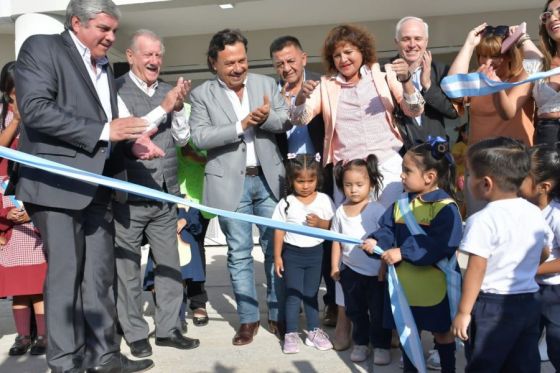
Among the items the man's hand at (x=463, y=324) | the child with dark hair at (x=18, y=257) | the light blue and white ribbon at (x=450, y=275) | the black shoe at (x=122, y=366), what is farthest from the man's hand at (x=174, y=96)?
the man's hand at (x=463, y=324)

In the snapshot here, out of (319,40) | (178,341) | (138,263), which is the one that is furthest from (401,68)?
(319,40)

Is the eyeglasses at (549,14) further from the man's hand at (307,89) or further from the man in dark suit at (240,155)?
the man in dark suit at (240,155)

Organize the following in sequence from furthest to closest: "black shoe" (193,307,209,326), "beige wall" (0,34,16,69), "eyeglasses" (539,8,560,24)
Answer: "beige wall" (0,34,16,69) → "black shoe" (193,307,209,326) → "eyeglasses" (539,8,560,24)

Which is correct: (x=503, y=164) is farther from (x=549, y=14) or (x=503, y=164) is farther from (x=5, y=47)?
(x=5, y=47)

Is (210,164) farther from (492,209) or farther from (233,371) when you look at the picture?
(492,209)

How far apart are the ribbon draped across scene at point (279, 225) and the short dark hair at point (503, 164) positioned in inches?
29.9

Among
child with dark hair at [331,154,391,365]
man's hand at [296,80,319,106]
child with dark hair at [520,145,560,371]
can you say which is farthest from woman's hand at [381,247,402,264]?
man's hand at [296,80,319,106]

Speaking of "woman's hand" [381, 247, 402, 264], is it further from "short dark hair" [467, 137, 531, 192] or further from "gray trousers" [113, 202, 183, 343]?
"gray trousers" [113, 202, 183, 343]

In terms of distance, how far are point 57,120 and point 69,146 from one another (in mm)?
211

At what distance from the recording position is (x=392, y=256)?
3227 millimetres

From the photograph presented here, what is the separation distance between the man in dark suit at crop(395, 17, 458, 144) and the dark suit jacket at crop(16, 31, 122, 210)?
1889mm

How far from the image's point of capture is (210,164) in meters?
4.24

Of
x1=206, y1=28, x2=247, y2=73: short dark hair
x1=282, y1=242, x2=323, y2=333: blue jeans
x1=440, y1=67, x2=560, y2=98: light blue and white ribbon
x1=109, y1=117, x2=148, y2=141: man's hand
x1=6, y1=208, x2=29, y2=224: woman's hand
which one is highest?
x1=206, y1=28, x2=247, y2=73: short dark hair

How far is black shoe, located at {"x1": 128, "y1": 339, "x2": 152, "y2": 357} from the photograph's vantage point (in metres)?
3.98
